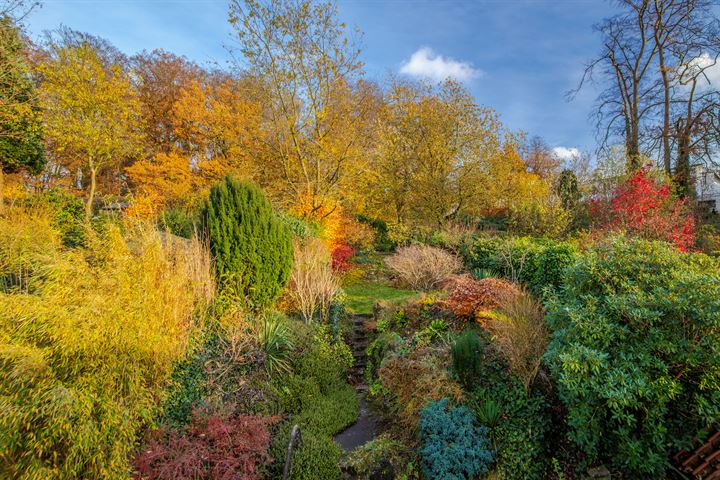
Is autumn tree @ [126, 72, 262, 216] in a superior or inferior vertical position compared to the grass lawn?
superior

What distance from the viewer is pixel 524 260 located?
793cm

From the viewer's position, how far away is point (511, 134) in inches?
529

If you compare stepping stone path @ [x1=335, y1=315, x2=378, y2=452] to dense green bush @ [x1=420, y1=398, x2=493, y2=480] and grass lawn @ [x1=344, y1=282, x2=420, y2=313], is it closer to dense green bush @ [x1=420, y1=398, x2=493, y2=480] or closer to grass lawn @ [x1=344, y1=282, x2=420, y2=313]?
grass lawn @ [x1=344, y1=282, x2=420, y2=313]

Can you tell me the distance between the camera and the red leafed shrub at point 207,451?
317 centimetres

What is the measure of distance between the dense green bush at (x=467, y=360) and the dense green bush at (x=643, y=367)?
0.96 m

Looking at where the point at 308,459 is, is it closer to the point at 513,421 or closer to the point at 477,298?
the point at 513,421

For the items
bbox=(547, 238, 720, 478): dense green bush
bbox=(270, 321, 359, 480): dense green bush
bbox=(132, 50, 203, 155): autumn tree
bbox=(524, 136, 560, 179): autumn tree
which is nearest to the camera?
bbox=(547, 238, 720, 478): dense green bush

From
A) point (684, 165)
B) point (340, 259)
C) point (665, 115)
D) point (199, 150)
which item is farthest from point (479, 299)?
point (199, 150)

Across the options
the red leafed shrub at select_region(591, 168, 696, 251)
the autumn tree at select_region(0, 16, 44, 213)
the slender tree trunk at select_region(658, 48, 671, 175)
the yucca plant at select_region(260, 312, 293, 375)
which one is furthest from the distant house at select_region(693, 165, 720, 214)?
the autumn tree at select_region(0, 16, 44, 213)

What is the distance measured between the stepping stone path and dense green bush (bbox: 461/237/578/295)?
356 centimetres

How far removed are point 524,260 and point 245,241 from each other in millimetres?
6283

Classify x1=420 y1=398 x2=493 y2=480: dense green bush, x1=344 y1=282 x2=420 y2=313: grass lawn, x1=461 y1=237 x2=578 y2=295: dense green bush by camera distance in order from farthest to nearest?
1. x1=344 y1=282 x2=420 y2=313: grass lawn
2. x1=461 y1=237 x2=578 y2=295: dense green bush
3. x1=420 y1=398 x2=493 y2=480: dense green bush

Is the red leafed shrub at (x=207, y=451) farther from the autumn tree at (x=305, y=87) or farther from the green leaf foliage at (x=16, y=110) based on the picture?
the green leaf foliage at (x=16, y=110)

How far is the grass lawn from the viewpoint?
876 centimetres
